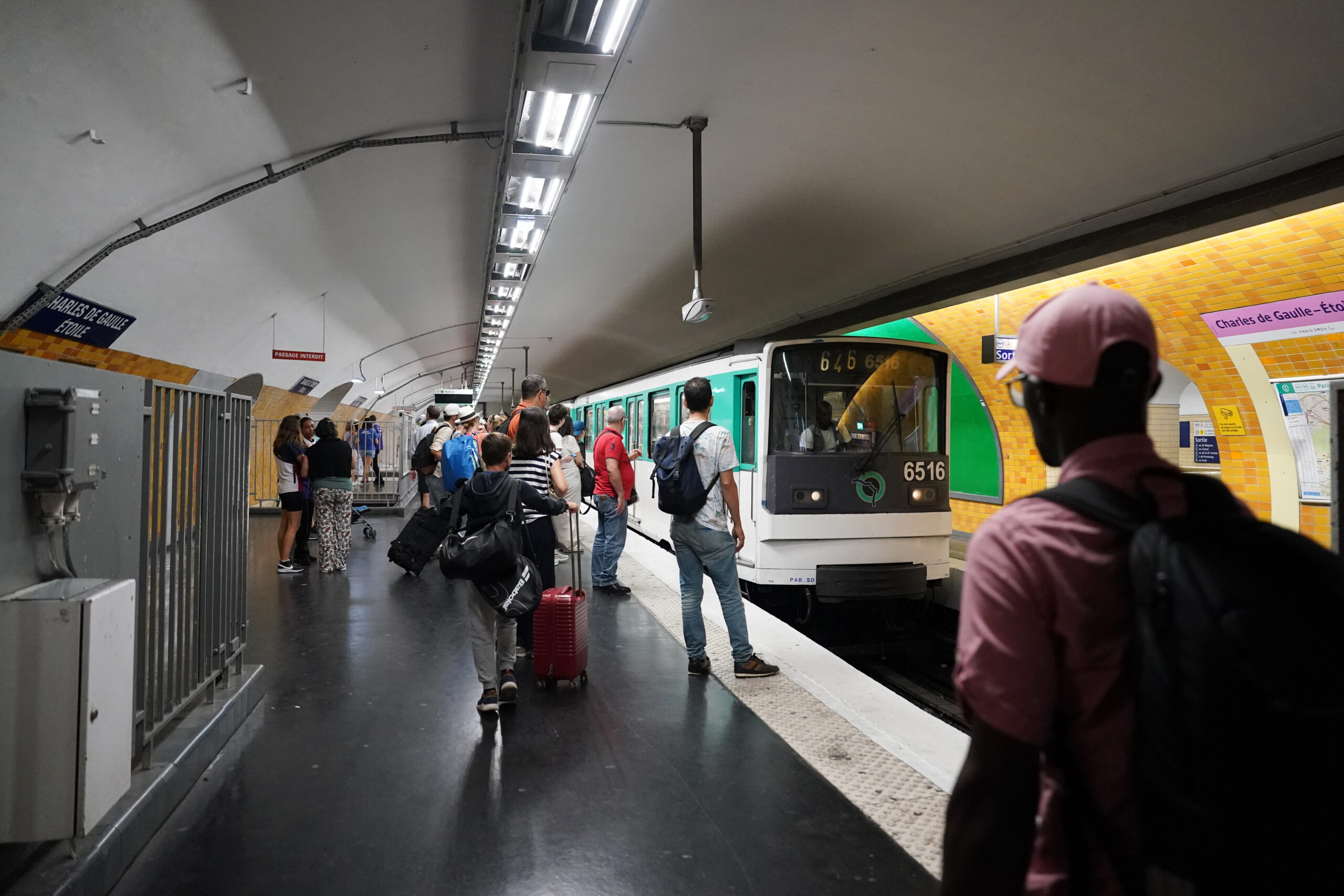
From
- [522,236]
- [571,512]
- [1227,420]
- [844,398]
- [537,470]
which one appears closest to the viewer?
[537,470]

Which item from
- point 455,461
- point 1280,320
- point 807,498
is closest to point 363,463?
point 455,461

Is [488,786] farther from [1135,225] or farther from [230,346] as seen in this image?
[230,346]

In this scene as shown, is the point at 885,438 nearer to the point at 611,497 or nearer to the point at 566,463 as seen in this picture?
the point at 611,497

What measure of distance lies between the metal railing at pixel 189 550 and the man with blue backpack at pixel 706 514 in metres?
2.53

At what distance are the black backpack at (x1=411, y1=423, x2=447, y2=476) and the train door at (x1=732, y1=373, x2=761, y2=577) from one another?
424 centimetres

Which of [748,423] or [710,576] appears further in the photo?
[748,423]

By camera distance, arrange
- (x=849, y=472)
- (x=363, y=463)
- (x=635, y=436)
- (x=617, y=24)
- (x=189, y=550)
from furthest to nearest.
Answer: (x=363, y=463) → (x=635, y=436) → (x=849, y=472) → (x=617, y=24) → (x=189, y=550)

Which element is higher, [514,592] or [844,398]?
[844,398]

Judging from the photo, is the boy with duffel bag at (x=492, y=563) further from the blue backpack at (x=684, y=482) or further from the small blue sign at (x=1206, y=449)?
the small blue sign at (x=1206, y=449)

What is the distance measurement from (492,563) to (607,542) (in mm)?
3682

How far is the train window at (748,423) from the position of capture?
7.78 m

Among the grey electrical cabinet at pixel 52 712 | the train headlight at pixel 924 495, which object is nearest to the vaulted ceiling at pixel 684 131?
the train headlight at pixel 924 495

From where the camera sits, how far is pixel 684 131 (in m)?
7.32

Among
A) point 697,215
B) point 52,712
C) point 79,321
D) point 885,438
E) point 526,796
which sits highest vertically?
point 697,215
